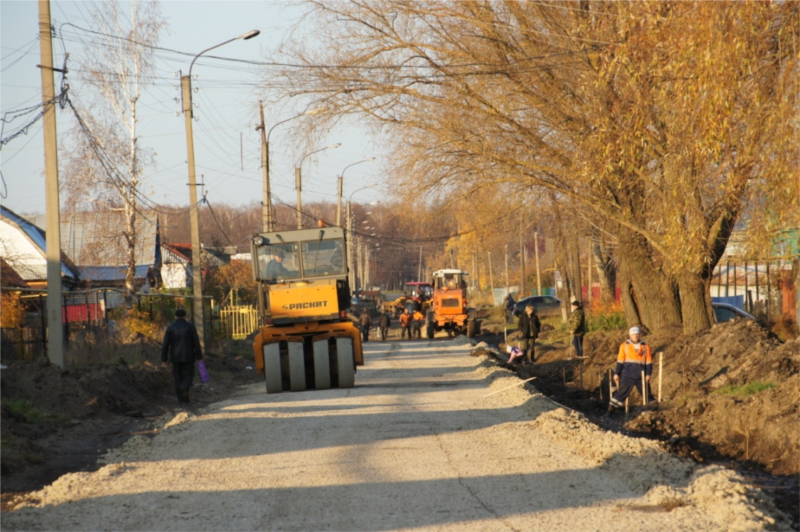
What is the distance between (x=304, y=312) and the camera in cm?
1719

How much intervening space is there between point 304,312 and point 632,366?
21.4ft

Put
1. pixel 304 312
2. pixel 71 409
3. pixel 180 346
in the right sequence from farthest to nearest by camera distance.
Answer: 1. pixel 304 312
2. pixel 180 346
3. pixel 71 409

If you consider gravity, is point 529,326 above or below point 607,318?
above

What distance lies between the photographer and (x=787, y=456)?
959 centimetres

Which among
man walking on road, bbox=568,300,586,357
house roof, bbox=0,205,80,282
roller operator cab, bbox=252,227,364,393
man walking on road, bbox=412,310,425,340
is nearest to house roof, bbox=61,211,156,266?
house roof, bbox=0,205,80,282

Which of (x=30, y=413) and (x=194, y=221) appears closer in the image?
(x=30, y=413)

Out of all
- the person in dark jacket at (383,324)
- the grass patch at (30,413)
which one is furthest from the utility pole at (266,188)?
the grass patch at (30,413)

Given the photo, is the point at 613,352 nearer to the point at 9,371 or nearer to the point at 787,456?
the point at 787,456

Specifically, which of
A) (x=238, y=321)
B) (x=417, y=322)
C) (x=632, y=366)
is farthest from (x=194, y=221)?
(x=417, y=322)

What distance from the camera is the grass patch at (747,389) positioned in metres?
13.0

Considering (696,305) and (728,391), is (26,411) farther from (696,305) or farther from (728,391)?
(696,305)

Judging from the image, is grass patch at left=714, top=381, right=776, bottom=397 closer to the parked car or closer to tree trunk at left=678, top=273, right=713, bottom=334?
tree trunk at left=678, top=273, right=713, bottom=334

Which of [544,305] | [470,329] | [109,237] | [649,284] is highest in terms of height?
[109,237]

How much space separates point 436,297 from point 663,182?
2370 cm
